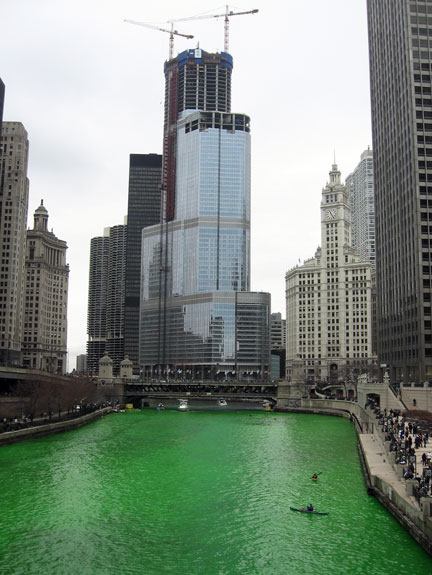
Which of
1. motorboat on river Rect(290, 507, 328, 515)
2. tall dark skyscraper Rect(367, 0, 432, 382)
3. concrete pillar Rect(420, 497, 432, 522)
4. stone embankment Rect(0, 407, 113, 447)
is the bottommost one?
motorboat on river Rect(290, 507, 328, 515)

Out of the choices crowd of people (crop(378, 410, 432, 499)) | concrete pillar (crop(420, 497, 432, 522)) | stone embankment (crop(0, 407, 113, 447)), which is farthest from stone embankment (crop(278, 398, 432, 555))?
stone embankment (crop(0, 407, 113, 447))

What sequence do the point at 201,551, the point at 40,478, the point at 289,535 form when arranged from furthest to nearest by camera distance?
the point at 40,478
the point at 289,535
the point at 201,551

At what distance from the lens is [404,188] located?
129750 millimetres

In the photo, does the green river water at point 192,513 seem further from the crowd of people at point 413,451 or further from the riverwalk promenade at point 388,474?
the crowd of people at point 413,451

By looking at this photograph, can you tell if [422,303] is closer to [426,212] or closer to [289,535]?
[426,212]

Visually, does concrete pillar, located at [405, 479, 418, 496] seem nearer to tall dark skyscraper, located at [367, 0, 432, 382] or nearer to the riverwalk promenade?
the riverwalk promenade

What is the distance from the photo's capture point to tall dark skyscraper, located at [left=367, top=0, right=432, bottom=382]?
120m

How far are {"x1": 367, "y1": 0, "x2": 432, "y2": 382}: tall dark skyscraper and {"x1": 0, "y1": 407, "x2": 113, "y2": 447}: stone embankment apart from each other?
216 ft

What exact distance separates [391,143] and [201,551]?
121 m

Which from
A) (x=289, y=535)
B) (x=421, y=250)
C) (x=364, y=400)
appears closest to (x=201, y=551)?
(x=289, y=535)

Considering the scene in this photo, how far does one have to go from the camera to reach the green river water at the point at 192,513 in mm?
36875

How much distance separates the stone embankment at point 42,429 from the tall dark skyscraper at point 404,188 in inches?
2592

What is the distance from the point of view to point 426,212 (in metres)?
121

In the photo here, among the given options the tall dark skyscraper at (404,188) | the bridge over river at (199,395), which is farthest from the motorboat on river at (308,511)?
the bridge over river at (199,395)
